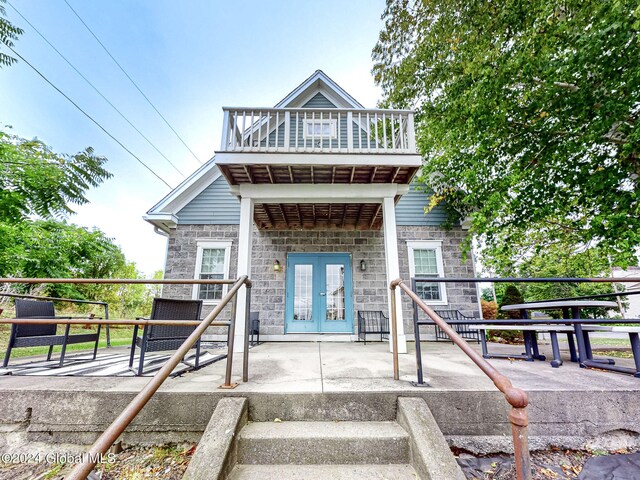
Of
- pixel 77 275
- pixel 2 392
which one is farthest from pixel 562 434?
pixel 77 275

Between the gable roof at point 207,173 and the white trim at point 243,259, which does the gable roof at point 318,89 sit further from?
the white trim at point 243,259

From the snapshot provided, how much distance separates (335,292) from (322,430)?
15.2 ft

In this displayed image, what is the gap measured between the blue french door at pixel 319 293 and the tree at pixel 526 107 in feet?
9.41

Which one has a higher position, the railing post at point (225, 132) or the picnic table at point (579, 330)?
the railing post at point (225, 132)

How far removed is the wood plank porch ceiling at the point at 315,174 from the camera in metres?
4.11

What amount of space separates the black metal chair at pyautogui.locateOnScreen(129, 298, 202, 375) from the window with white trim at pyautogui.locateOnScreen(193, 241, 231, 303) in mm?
3332

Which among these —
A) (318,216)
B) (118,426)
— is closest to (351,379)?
(118,426)

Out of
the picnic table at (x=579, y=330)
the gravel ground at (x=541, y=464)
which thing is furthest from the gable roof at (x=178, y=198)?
the gravel ground at (x=541, y=464)

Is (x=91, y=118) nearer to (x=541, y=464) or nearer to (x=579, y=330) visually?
(x=541, y=464)

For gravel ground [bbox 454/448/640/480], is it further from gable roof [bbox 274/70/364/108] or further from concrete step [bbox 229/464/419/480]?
gable roof [bbox 274/70/364/108]

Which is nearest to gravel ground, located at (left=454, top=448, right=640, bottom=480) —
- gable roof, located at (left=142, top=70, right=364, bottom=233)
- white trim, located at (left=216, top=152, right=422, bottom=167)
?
white trim, located at (left=216, top=152, right=422, bottom=167)

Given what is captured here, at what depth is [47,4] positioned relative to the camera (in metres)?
7.36

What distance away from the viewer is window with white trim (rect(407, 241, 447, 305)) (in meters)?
6.51

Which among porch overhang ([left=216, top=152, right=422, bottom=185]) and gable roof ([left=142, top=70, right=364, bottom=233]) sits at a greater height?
gable roof ([left=142, top=70, right=364, bottom=233])
